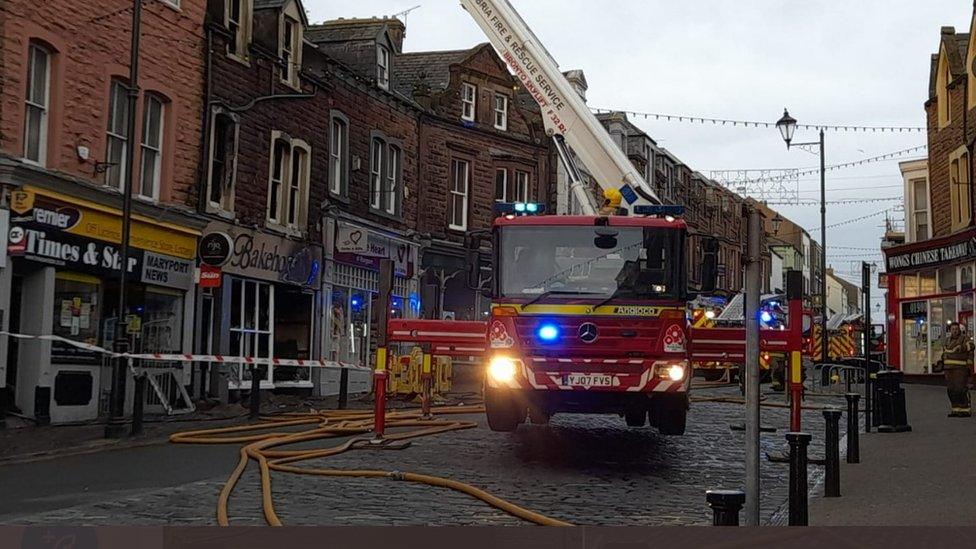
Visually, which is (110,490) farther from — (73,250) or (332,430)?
(73,250)

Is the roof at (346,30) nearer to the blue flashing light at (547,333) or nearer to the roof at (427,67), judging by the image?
the roof at (427,67)

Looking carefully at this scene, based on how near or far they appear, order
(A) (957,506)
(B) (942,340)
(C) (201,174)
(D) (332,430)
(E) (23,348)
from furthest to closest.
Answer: (B) (942,340) < (C) (201,174) < (E) (23,348) < (D) (332,430) < (A) (957,506)

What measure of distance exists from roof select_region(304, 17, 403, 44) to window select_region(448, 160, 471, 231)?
14.7 ft

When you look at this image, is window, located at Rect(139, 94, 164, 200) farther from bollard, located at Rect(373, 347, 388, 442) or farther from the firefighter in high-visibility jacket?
the firefighter in high-visibility jacket

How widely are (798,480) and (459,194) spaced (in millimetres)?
22773

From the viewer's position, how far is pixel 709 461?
11.0m

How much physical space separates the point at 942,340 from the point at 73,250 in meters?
21.5

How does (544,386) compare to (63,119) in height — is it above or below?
below

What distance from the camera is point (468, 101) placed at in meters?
29.5

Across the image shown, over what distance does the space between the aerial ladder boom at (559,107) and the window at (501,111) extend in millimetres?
13846

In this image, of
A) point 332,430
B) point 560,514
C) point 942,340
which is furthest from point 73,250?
point 942,340

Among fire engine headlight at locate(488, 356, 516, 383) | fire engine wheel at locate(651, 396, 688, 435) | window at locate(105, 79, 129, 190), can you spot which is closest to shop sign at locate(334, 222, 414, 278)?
window at locate(105, 79, 129, 190)

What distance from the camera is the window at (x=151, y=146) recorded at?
1708 centimetres

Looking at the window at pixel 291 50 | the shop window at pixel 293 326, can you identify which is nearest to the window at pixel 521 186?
the shop window at pixel 293 326
